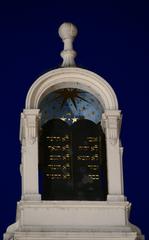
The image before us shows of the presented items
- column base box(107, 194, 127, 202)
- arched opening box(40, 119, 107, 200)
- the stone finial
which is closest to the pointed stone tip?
the stone finial

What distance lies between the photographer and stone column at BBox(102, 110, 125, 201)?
34750 mm

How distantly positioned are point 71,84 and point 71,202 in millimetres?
4307

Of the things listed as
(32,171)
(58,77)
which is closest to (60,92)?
(58,77)

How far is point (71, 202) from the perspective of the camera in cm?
3416

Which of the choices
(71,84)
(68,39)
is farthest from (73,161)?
(68,39)

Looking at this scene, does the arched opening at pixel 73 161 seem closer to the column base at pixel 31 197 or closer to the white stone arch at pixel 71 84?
the column base at pixel 31 197

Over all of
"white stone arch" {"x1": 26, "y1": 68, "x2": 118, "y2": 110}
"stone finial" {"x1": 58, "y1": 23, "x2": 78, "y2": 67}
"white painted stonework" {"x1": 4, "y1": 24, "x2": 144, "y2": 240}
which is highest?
"stone finial" {"x1": 58, "y1": 23, "x2": 78, "y2": 67}

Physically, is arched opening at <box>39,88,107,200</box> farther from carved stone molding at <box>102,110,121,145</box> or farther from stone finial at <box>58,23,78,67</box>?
stone finial at <box>58,23,78,67</box>

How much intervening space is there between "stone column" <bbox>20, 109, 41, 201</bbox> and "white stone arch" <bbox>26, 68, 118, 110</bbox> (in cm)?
43

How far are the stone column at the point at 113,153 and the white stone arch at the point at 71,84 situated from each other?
345 millimetres

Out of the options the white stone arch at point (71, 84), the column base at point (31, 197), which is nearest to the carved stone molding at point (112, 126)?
the white stone arch at point (71, 84)

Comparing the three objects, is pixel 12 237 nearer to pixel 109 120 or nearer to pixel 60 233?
pixel 60 233

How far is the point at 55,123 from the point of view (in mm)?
35938

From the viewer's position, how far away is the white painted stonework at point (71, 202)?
3338 cm
